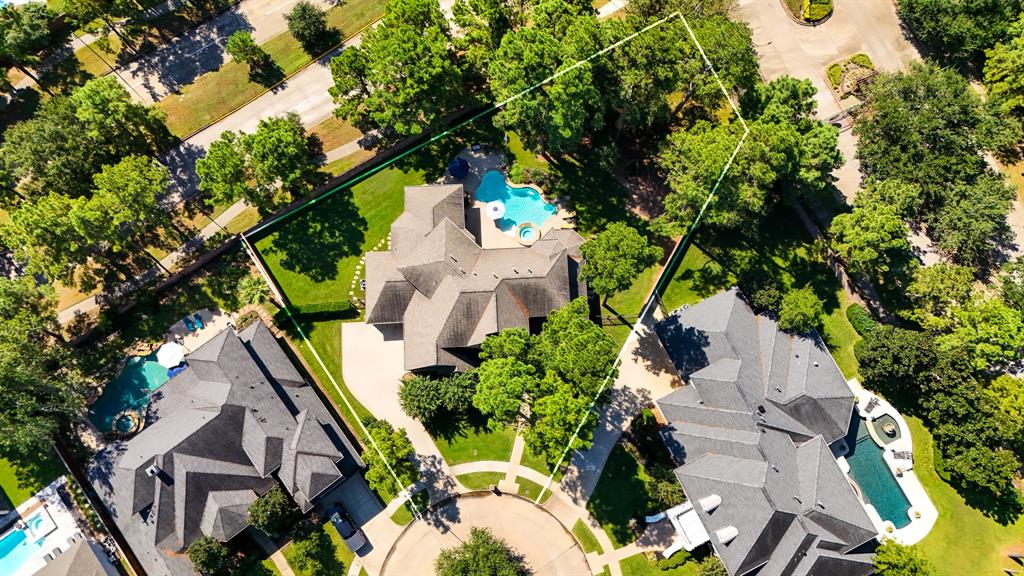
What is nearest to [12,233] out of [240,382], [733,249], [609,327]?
[240,382]

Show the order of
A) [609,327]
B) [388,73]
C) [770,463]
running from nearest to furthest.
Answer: [770,463], [388,73], [609,327]


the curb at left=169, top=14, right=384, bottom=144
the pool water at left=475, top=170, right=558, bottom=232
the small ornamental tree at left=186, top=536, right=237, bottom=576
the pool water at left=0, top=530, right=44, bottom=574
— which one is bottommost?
the small ornamental tree at left=186, top=536, right=237, bottom=576

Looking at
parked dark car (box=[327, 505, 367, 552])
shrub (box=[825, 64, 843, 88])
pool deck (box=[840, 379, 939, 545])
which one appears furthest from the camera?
shrub (box=[825, 64, 843, 88])

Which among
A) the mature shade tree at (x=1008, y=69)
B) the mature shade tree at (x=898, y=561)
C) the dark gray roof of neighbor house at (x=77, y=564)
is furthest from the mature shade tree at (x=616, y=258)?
the dark gray roof of neighbor house at (x=77, y=564)

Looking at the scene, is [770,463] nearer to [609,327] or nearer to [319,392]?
[609,327]

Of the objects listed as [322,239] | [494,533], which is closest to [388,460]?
[494,533]

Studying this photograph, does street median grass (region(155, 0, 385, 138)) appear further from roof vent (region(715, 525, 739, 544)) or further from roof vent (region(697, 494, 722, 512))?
roof vent (region(715, 525, 739, 544))
